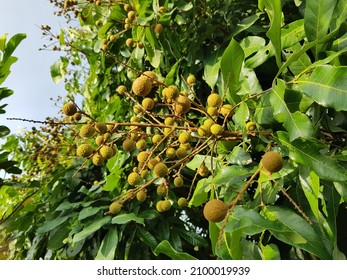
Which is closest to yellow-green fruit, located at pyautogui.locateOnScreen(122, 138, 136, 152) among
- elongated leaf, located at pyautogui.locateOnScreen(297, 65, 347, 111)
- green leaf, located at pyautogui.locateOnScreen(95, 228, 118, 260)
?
elongated leaf, located at pyautogui.locateOnScreen(297, 65, 347, 111)

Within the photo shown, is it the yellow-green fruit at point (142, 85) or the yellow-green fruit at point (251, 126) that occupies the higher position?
the yellow-green fruit at point (142, 85)

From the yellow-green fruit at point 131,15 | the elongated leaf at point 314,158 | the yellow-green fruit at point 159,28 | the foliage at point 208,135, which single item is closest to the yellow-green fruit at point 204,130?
the foliage at point 208,135

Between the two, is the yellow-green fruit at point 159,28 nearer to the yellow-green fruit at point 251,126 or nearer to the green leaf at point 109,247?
the yellow-green fruit at point 251,126

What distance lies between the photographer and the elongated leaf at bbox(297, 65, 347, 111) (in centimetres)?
61

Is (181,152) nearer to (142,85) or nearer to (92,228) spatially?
(142,85)

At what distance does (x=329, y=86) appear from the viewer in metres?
0.63

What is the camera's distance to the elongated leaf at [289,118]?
0.64 metres

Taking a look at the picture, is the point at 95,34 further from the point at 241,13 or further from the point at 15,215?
the point at 15,215

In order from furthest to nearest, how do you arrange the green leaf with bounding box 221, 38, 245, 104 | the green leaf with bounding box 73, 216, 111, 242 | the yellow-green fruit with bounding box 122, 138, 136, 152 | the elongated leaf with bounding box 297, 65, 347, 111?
the green leaf with bounding box 73, 216, 111, 242 < the yellow-green fruit with bounding box 122, 138, 136, 152 < the green leaf with bounding box 221, 38, 245, 104 < the elongated leaf with bounding box 297, 65, 347, 111

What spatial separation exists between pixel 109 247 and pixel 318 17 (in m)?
0.94

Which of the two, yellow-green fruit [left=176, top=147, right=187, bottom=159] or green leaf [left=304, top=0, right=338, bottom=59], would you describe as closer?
green leaf [left=304, top=0, right=338, bottom=59]

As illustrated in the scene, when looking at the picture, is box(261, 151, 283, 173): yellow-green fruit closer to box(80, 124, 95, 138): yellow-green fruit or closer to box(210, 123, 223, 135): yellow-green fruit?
box(210, 123, 223, 135): yellow-green fruit

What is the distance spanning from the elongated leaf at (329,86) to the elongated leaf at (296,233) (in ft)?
0.69

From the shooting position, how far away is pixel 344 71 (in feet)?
2.01
